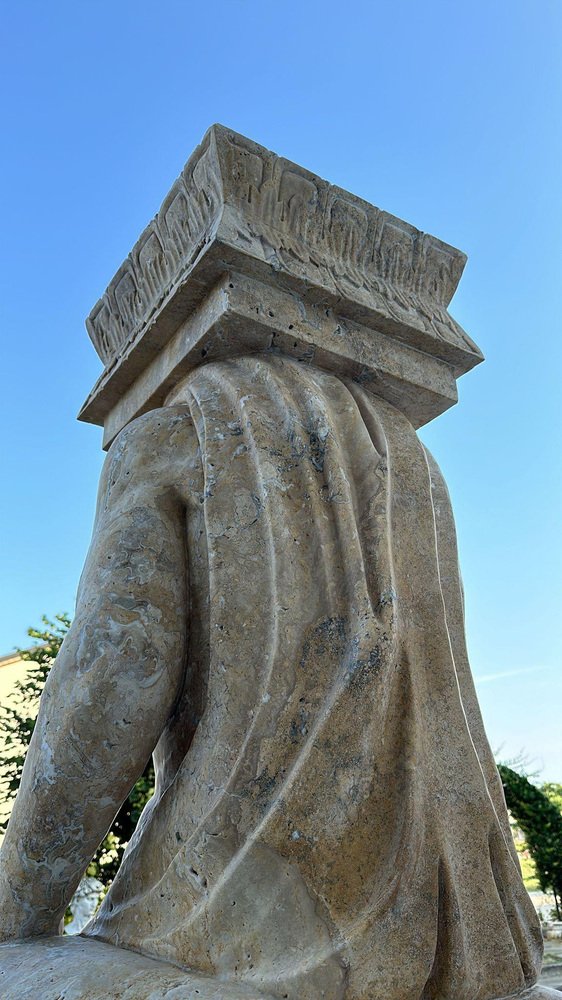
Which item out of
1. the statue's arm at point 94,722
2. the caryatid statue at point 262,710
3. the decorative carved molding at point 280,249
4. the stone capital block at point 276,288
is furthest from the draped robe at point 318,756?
the decorative carved molding at point 280,249

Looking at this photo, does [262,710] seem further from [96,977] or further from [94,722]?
[96,977]

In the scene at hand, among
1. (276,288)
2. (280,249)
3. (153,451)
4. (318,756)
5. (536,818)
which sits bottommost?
(536,818)

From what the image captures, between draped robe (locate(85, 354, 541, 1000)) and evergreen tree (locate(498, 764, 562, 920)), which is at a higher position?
draped robe (locate(85, 354, 541, 1000))

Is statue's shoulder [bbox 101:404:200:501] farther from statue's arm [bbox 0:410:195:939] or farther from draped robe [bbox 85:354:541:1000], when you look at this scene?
statue's arm [bbox 0:410:195:939]

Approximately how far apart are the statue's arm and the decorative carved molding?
0.95 meters

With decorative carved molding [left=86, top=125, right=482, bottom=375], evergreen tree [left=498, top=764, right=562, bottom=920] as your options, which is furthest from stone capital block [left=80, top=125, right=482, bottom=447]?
evergreen tree [left=498, top=764, right=562, bottom=920]

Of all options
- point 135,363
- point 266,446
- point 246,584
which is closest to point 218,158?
point 135,363

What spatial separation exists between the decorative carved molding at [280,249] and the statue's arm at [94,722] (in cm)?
95

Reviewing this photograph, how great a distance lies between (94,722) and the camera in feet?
5.80

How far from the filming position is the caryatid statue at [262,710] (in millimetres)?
1593

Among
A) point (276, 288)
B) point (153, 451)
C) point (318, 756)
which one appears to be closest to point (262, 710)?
point (318, 756)

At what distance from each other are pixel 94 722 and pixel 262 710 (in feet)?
1.29

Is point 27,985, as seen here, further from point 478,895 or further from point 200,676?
point 478,895

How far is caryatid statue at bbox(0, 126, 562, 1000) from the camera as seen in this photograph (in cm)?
159
